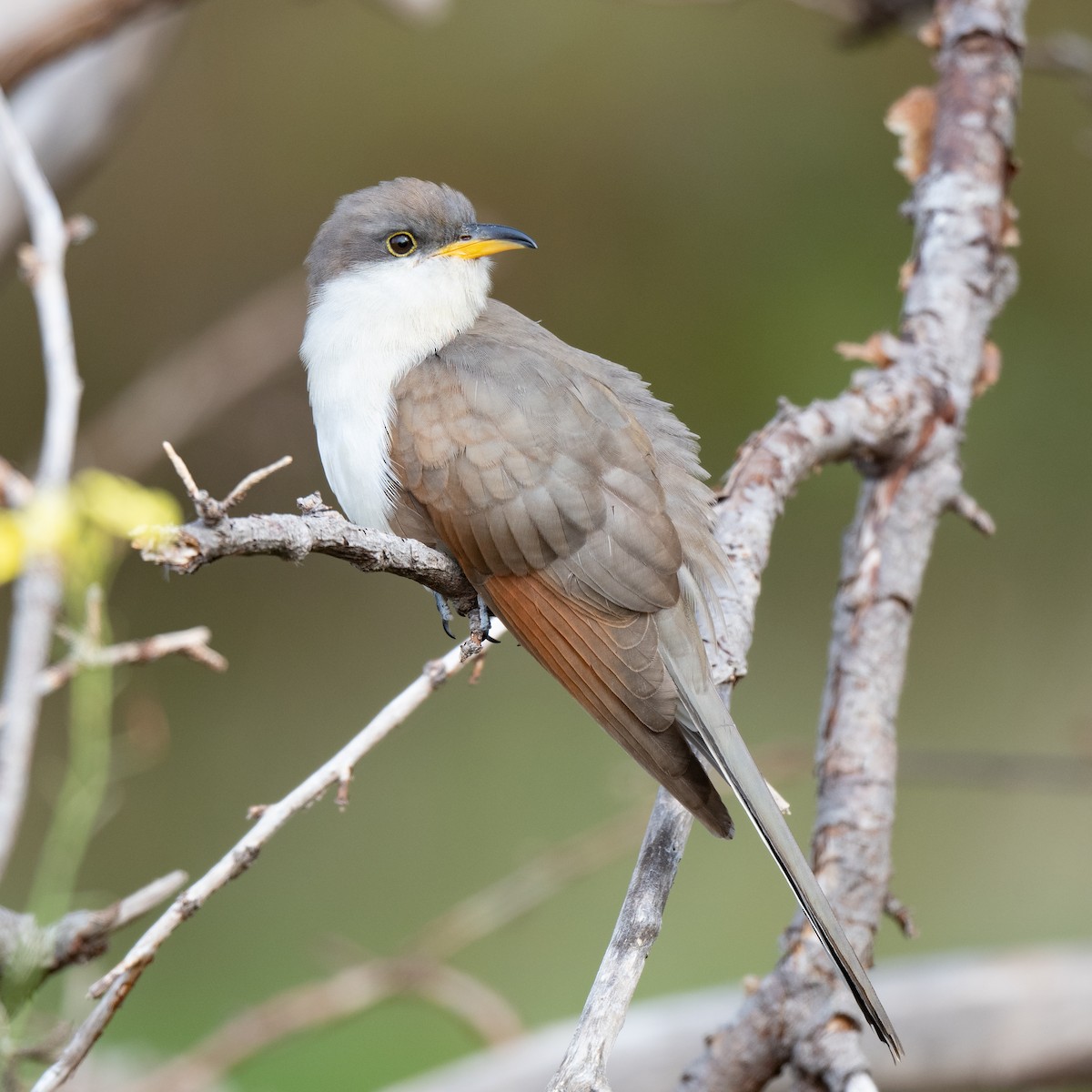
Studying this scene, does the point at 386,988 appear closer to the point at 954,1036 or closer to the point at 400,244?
the point at 954,1036

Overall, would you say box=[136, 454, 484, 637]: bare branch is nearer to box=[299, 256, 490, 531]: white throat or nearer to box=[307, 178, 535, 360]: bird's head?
box=[299, 256, 490, 531]: white throat

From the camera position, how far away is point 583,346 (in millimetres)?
4645

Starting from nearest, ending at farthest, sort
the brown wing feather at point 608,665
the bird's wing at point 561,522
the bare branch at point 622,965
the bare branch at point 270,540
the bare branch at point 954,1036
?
the bare branch at point 270,540, the bare branch at point 622,965, the brown wing feather at point 608,665, the bird's wing at point 561,522, the bare branch at point 954,1036

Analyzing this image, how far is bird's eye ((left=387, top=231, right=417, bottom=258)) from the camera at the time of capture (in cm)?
226

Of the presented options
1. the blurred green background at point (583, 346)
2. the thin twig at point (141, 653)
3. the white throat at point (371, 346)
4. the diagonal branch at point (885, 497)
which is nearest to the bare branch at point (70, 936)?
the thin twig at point (141, 653)

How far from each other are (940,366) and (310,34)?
3.29m

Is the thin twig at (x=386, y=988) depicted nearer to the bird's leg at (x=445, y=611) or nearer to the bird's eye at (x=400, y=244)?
the bird's leg at (x=445, y=611)

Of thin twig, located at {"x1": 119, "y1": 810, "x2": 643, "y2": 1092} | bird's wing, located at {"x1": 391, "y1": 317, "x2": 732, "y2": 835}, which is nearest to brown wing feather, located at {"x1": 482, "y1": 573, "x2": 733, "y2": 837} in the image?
bird's wing, located at {"x1": 391, "y1": 317, "x2": 732, "y2": 835}

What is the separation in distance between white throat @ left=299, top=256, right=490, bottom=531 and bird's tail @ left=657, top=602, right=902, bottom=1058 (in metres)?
0.46

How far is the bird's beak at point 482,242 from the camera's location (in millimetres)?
2236

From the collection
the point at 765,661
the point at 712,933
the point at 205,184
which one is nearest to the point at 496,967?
the point at 712,933

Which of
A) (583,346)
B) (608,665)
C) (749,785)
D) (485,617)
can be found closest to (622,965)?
(749,785)

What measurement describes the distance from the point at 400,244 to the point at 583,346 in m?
2.42

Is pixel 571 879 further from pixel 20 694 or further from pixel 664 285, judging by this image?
pixel 664 285
